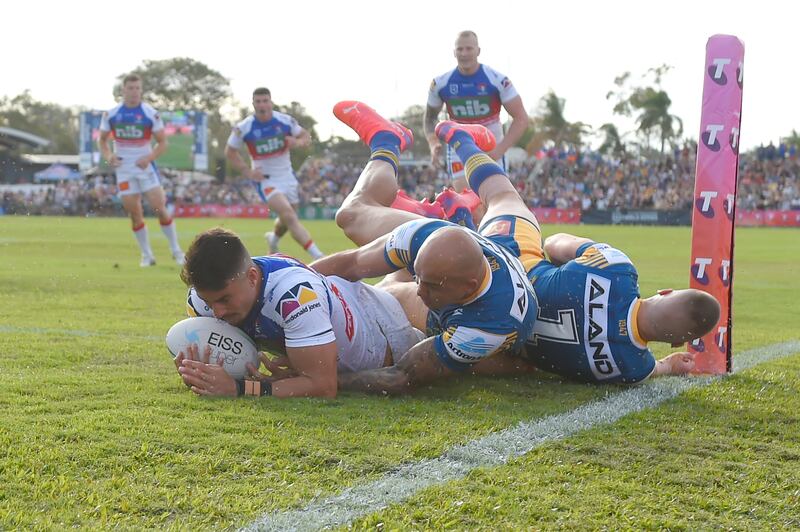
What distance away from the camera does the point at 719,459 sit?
3.23m

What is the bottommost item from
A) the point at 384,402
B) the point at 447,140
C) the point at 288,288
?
the point at 384,402

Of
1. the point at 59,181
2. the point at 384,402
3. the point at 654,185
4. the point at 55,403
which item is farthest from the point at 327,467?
the point at 59,181

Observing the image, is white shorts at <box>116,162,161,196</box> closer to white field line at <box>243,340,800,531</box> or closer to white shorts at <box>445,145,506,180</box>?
white shorts at <box>445,145,506,180</box>

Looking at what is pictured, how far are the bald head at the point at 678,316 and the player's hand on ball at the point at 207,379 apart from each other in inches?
77.5

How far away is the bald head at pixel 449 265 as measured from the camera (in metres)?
3.72

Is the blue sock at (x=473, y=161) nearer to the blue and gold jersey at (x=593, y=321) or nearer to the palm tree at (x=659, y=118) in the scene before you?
the blue and gold jersey at (x=593, y=321)

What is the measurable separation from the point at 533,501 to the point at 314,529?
0.70 metres

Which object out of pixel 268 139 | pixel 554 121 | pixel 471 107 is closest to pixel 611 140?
pixel 554 121

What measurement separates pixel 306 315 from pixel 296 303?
72 mm

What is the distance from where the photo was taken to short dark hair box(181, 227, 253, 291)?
3711mm

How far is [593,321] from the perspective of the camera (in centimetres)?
429

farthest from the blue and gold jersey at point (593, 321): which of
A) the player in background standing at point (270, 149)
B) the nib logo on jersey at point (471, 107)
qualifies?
the player in background standing at point (270, 149)

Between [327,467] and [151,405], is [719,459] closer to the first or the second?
[327,467]

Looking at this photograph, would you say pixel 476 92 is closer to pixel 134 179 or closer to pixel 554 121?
pixel 134 179
